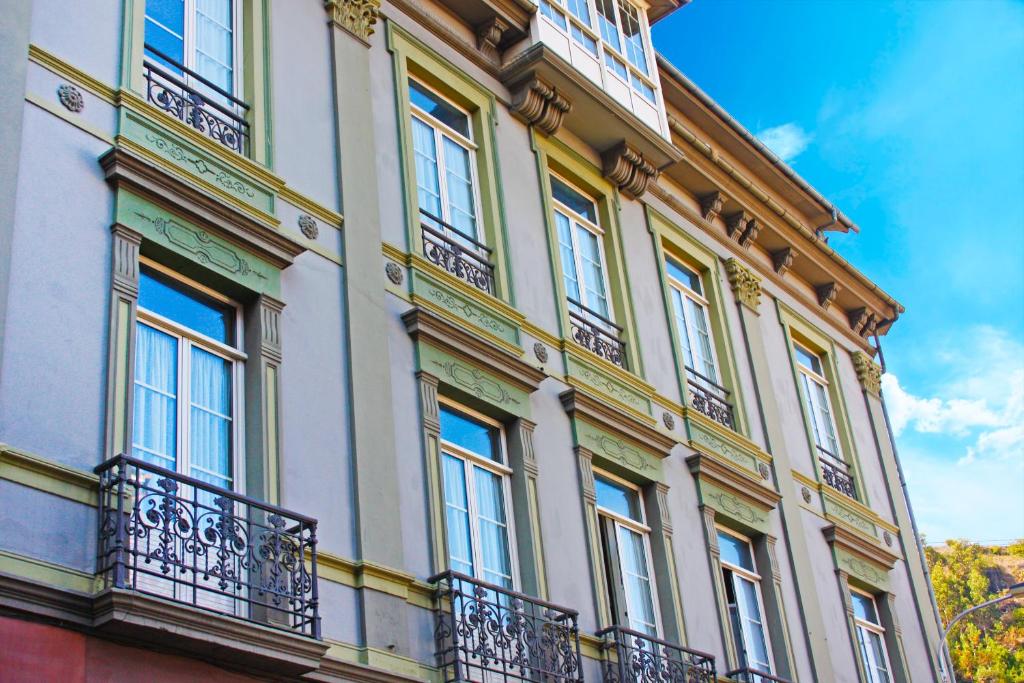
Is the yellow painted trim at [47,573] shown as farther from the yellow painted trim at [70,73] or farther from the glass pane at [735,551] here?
the glass pane at [735,551]

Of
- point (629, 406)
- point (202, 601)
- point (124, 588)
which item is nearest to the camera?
point (124, 588)

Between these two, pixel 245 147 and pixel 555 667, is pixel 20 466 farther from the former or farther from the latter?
pixel 555 667

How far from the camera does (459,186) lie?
16.9 meters

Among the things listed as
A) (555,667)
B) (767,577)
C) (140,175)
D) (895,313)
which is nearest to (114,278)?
(140,175)

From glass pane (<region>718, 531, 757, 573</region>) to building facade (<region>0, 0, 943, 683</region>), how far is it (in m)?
0.04

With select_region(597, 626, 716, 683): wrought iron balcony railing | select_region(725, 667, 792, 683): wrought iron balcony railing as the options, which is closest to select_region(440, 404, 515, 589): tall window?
select_region(597, 626, 716, 683): wrought iron balcony railing

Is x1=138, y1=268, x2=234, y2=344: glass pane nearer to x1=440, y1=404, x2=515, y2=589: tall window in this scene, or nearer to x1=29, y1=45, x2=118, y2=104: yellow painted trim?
x1=29, y1=45, x2=118, y2=104: yellow painted trim

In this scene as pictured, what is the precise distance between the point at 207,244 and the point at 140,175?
0.87 meters

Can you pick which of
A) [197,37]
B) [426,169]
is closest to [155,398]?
[197,37]

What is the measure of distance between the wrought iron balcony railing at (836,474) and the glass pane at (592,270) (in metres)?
5.55

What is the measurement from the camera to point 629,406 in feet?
57.2

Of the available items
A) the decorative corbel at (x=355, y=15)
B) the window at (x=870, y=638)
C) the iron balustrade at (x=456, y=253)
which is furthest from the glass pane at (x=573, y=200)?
the window at (x=870, y=638)

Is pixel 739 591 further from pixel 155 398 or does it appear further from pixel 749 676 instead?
pixel 155 398

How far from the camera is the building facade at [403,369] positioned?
10578mm
